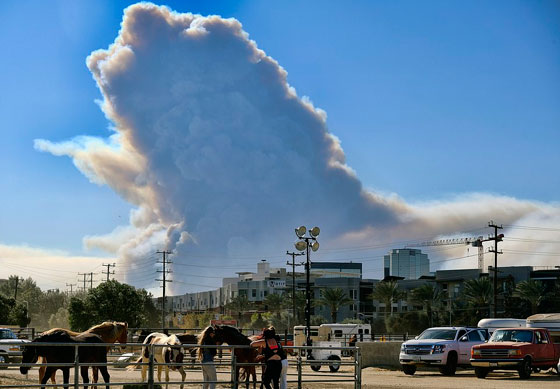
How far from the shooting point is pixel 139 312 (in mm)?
96875

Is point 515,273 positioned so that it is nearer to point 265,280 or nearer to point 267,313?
point 267,313

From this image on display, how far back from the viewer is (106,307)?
94.0m

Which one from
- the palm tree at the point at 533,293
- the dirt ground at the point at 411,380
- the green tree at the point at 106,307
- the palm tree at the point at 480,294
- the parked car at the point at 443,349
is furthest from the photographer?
the palm tree at the point at 480,294

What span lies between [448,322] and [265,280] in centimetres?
6979

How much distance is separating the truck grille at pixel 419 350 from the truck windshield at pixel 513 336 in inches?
98.8

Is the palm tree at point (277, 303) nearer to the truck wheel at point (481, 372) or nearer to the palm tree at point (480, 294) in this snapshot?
the palm tree at point (480, 294)

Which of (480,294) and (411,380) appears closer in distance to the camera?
(411,380)

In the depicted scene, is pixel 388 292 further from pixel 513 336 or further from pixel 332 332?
pixel 513 336

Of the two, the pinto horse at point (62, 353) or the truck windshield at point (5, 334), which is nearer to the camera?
the pinto horse at point (62, 353)

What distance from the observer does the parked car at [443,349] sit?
113ft

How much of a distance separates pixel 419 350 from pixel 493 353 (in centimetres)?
334

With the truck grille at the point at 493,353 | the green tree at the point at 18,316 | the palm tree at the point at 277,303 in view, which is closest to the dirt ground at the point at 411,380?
the truck grille at the point at 493,353

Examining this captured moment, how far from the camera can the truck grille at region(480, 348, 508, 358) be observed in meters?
32.3

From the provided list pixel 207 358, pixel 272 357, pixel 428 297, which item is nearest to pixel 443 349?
pixel 272 357
